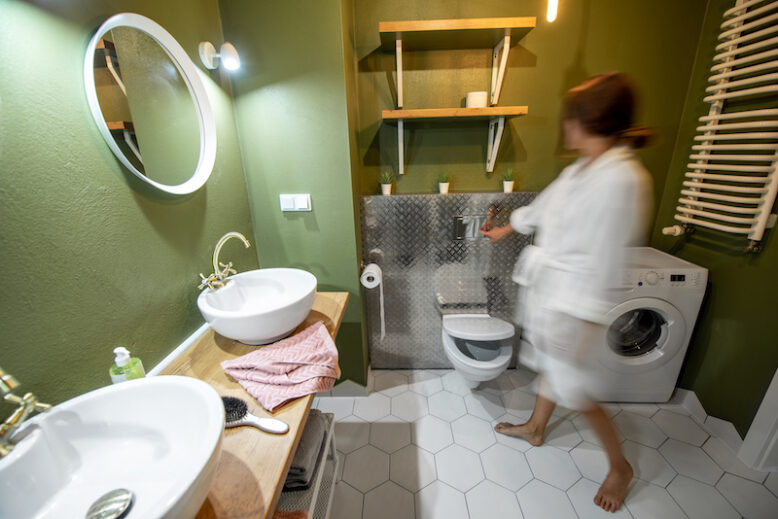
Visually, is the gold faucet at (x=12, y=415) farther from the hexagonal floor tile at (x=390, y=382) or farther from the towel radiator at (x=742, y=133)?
Result: the towel radiator at (x=742, y=133)

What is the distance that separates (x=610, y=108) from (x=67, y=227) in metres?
1.57

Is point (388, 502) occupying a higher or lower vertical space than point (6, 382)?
lower

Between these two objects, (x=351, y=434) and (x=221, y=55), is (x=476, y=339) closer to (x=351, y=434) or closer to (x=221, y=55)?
(x=351, y=434)

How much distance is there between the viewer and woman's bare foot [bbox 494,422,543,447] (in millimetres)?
1614

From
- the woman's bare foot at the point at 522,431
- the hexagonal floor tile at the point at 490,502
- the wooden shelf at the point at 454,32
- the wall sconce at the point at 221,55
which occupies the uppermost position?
the wooden shelf at the point at 454,32

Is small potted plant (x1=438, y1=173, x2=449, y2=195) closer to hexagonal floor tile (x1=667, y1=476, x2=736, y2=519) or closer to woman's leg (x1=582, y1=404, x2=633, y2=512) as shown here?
woman's leg (x1=582, y1=404, x2=633, y2=512)

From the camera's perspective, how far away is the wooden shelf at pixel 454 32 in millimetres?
1470

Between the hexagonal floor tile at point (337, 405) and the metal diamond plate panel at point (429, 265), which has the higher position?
the metal diamond plate panel at point (429, 265)

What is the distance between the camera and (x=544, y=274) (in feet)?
3.82

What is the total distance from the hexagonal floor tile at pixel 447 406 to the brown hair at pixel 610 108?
5.22 ft

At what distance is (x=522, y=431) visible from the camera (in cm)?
165

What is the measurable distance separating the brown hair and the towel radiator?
869 mm

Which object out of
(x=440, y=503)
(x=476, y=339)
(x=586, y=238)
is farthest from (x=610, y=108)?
(x=440, y=503)

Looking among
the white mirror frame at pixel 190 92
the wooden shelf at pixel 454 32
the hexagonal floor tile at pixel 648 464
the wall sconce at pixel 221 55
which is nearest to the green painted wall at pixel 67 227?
the white mirror frame at pixel 190 92
